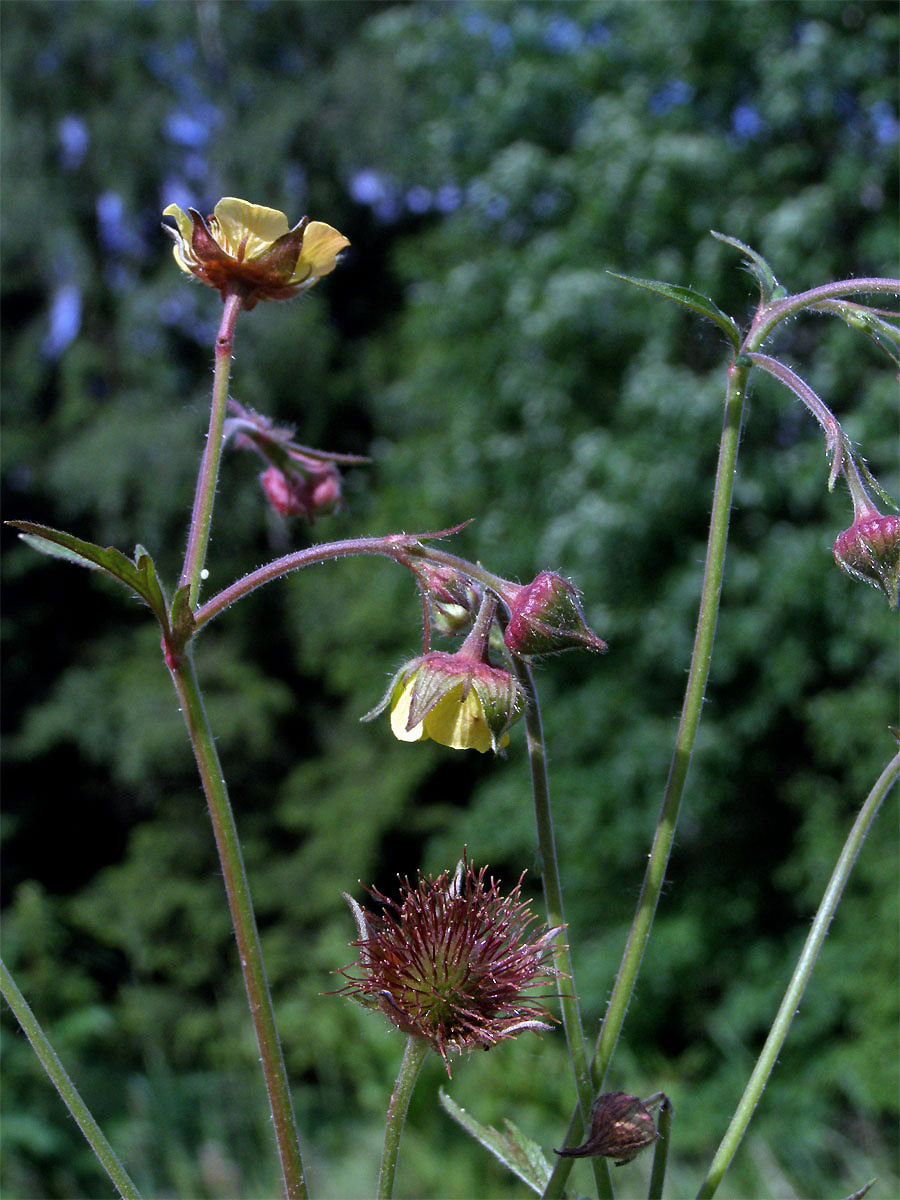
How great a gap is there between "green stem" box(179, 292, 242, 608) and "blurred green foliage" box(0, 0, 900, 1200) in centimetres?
262

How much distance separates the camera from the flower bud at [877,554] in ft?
2.23

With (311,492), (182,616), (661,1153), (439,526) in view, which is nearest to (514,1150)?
(661,1153)

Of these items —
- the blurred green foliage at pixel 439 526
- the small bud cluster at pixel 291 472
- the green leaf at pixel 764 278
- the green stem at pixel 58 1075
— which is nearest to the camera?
the green stem at pixel 58 1075

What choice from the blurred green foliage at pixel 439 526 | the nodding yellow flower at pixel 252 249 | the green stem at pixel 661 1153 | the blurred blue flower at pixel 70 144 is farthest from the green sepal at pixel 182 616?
the blurred blue flower at pixel 70 144

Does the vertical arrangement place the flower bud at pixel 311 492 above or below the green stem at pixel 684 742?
above

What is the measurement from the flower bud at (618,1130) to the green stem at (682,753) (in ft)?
0.06

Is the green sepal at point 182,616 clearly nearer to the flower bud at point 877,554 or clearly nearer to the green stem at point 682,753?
the green stem at point 682,753

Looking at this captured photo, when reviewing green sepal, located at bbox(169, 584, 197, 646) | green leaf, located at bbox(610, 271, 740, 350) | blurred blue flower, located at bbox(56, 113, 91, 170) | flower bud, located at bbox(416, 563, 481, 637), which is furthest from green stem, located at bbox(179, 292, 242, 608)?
blurred blue flower, located at bbox(56, 113, 91, 170)

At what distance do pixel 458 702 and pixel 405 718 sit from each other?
0.03 meters

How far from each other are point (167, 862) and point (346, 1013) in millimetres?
3235

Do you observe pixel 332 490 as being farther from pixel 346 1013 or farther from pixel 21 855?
pixel 21 855

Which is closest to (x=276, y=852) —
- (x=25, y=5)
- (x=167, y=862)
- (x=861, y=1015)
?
(x=167, y=862)

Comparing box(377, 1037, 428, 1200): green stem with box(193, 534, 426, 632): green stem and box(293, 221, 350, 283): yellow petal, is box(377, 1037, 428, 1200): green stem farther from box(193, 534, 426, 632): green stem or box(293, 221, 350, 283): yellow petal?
box(293, 221, 350, 283): yellow petal

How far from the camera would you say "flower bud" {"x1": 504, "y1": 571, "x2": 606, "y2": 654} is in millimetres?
617
